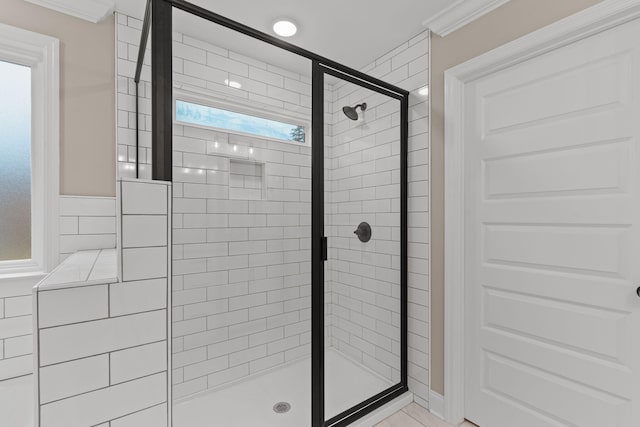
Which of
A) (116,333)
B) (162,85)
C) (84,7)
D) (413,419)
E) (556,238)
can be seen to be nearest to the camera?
(116,333)

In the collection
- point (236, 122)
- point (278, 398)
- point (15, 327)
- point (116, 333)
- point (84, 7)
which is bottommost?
point (278, 398)

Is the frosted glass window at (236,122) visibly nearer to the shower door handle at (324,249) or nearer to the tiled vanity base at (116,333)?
the shower door handle at (324,249)

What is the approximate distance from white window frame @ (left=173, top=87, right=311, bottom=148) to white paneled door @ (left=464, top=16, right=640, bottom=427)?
97cm

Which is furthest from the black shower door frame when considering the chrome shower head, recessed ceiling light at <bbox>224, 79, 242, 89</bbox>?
recessed ceiling light at <bbox>224, 79, 242, 89</bbox>

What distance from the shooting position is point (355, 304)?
194 centimetres

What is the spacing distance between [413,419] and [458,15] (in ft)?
7.76

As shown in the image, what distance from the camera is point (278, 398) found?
6.65ft

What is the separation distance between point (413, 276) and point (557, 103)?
122 cm

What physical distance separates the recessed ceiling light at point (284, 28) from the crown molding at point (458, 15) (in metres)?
0.82

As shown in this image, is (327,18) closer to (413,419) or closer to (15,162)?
(15,162)

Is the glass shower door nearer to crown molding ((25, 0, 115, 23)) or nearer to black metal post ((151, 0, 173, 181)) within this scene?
black metal post ((151, 0, 173, 181))

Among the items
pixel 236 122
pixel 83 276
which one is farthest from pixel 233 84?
pixel 83 276

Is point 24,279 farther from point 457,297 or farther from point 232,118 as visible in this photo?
point 457,297

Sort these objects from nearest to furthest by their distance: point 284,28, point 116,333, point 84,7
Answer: point 116,333 → point 84,7 → point 284,28
